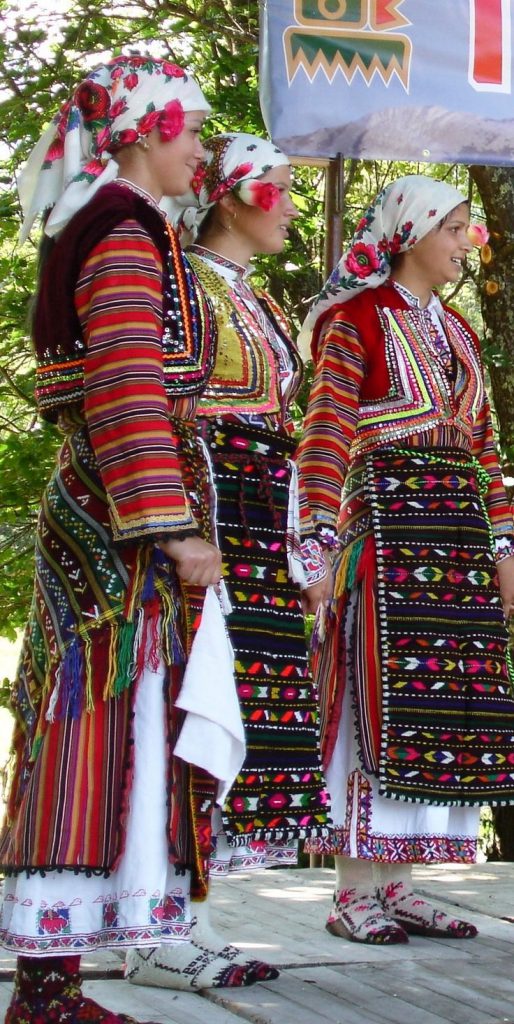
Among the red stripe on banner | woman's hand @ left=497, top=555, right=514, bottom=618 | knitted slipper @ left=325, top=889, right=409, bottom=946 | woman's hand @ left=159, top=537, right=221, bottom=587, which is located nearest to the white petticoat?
woman's hand @ left=159, top=537, right=221, bottom=587

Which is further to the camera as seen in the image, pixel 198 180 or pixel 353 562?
pixel 353 562

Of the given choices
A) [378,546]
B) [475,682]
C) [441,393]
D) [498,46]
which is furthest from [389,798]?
[498,46]

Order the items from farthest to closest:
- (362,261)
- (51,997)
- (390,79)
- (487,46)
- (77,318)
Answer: (487,46) → (390,79) → (362,261) → (77,318) → (51,997)

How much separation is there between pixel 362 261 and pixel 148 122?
3.56ft

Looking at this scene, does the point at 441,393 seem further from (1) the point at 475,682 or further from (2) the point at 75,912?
(2) the point at 75,912

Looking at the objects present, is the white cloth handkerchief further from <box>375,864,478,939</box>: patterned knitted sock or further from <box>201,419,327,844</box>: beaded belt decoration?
<box>375,864,478,939</box>: patterned knitted sock

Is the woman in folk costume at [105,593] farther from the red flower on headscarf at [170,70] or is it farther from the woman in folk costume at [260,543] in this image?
the woman in folk costume at [260,543]

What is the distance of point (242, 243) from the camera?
10.3 ft

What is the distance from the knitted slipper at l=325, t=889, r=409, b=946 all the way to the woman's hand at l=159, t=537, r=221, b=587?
130cm

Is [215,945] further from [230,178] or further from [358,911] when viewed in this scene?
[230,178]

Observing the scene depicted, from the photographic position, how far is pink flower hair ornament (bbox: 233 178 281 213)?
3080 millimetres

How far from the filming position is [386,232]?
3.66m

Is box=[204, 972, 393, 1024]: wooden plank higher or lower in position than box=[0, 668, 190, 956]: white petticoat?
lower

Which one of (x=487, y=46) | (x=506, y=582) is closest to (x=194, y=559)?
(x=506, y=582)
